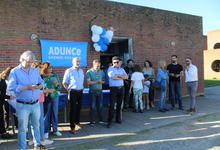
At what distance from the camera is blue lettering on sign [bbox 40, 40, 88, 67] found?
7332 millimetres

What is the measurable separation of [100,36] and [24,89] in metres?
4.82

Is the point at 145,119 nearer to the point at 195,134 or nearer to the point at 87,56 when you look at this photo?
the point at 195,134

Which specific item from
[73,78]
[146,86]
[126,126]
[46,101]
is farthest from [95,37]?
[46,101]

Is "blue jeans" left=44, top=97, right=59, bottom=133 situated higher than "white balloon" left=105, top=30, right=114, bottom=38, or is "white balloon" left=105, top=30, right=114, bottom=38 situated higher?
"white balloon" left=105, top=30, right=114, bottom=38

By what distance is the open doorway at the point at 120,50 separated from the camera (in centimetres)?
940

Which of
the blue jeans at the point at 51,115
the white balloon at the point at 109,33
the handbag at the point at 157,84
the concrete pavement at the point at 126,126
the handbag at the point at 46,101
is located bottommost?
the concrete pavement at the point at 126,126

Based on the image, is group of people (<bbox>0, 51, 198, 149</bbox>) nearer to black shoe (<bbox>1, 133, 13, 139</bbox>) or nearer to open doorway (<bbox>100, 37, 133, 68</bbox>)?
black shoe (<bbox>1, 133, 13, 139</bbox>)

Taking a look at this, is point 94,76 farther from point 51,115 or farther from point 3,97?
point 3,97

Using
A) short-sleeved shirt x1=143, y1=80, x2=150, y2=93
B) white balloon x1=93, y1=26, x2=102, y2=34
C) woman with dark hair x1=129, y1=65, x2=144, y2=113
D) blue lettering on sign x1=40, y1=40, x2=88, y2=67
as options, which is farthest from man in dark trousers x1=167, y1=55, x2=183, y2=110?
blue lettering on sign x1=40, y1=40, x2=88, y2=67

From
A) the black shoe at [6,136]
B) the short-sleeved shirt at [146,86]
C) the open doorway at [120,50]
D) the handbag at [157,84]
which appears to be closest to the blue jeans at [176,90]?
the handbag at [157,84]

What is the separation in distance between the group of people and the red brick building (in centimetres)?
171

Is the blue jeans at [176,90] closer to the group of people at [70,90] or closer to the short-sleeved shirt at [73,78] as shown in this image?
the group of people at [70,90]

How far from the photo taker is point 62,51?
763 centimetres

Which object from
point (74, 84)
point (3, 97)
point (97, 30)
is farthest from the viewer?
point (97, 30)
